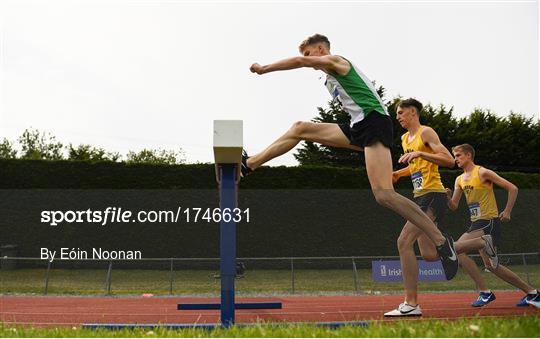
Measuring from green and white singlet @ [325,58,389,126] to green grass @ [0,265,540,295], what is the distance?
344 inches

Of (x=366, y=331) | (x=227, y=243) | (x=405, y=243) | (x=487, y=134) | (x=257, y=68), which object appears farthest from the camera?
(x=487, y=134)

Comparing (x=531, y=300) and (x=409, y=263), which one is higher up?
(x=409, y=263)

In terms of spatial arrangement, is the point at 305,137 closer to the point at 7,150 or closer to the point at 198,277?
the point at 198,277

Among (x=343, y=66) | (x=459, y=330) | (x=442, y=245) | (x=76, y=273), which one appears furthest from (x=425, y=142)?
(x=76, y=273)

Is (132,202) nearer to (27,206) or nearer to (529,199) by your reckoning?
(27,206)

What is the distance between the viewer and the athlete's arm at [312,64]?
14.0ft

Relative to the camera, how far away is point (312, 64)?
4418 millimetres

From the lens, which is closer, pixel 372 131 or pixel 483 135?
pixel 372 131

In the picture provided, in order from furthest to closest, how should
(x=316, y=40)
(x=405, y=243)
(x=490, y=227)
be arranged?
(x=490, y=227), (x=405, y=243), (x=316, y=40)

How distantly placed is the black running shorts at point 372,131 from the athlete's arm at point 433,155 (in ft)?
1.36

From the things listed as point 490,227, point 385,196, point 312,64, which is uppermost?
point 312,64

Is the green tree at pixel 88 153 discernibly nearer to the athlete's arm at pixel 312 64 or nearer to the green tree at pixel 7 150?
the green tree at pixel 7 150

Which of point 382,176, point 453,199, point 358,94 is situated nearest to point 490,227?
point 453,199

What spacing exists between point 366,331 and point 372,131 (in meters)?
1.65
